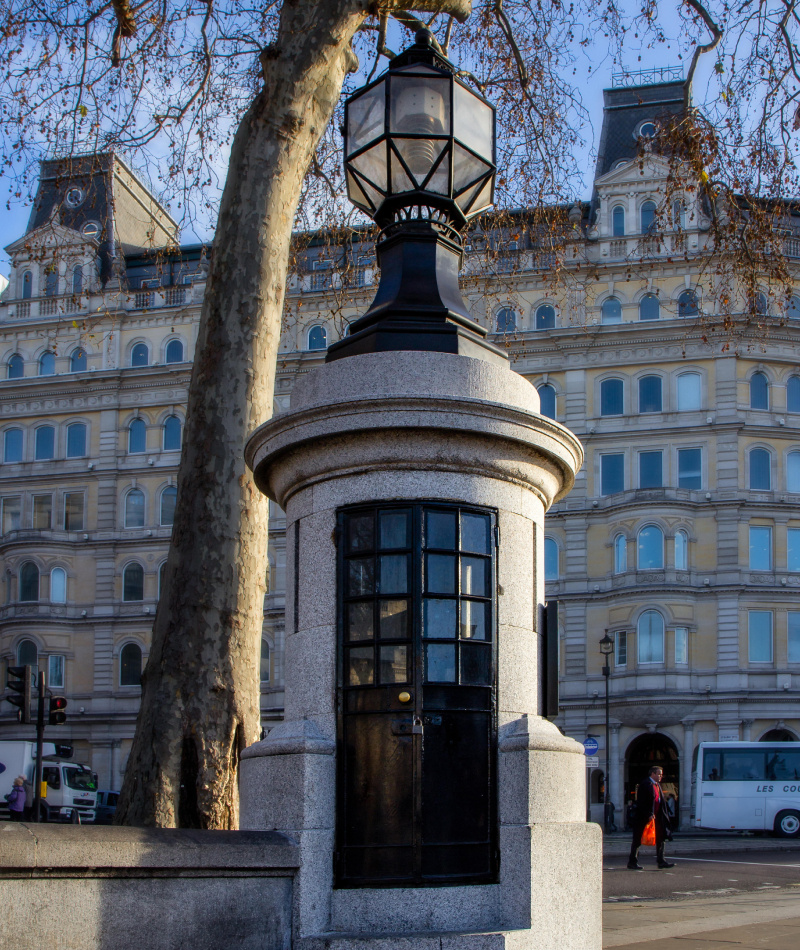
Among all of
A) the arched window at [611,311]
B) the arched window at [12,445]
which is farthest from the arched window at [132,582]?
the arched window at [611,311]

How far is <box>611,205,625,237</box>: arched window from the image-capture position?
44031 mm

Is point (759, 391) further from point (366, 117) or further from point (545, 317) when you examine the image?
point (366, 117)

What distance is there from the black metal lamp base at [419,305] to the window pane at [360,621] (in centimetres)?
130

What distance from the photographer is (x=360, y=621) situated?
5820 millimetres

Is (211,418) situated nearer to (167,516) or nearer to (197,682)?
(197,682)

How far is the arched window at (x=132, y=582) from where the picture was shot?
4750 cm

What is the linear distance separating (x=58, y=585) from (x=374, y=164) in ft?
143

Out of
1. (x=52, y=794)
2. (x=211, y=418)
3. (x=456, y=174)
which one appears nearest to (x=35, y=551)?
(x=52, y=794)

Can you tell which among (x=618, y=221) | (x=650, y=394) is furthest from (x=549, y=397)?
(x=618, y=221)

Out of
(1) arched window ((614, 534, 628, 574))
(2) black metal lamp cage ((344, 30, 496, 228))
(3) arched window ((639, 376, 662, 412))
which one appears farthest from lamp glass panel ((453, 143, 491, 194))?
(3) arched window ((639, 376, 662, 412))

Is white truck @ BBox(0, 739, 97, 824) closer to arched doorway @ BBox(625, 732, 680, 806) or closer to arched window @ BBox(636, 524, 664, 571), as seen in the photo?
arched doorway @ BBox(625, 732, 680, 806)

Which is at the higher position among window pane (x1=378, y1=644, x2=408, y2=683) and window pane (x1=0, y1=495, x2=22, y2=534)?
window pane (x1=0, y1=495, x2=22, y2=534)

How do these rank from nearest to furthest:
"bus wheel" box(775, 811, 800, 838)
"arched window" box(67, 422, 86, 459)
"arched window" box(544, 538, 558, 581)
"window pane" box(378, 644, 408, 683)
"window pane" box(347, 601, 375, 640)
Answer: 1. "window pane" box(378, 644, 408, 683)
2. "window pane" box(347, 601, 375, 640)
3. "bus wheel" box(775, 811, 800, 838)
4. "arched window" box(544, 538, 558, 581)
5. "arched window" box(67, 422, 86, 459)

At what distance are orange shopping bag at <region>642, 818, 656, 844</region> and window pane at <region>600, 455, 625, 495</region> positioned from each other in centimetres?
2662
